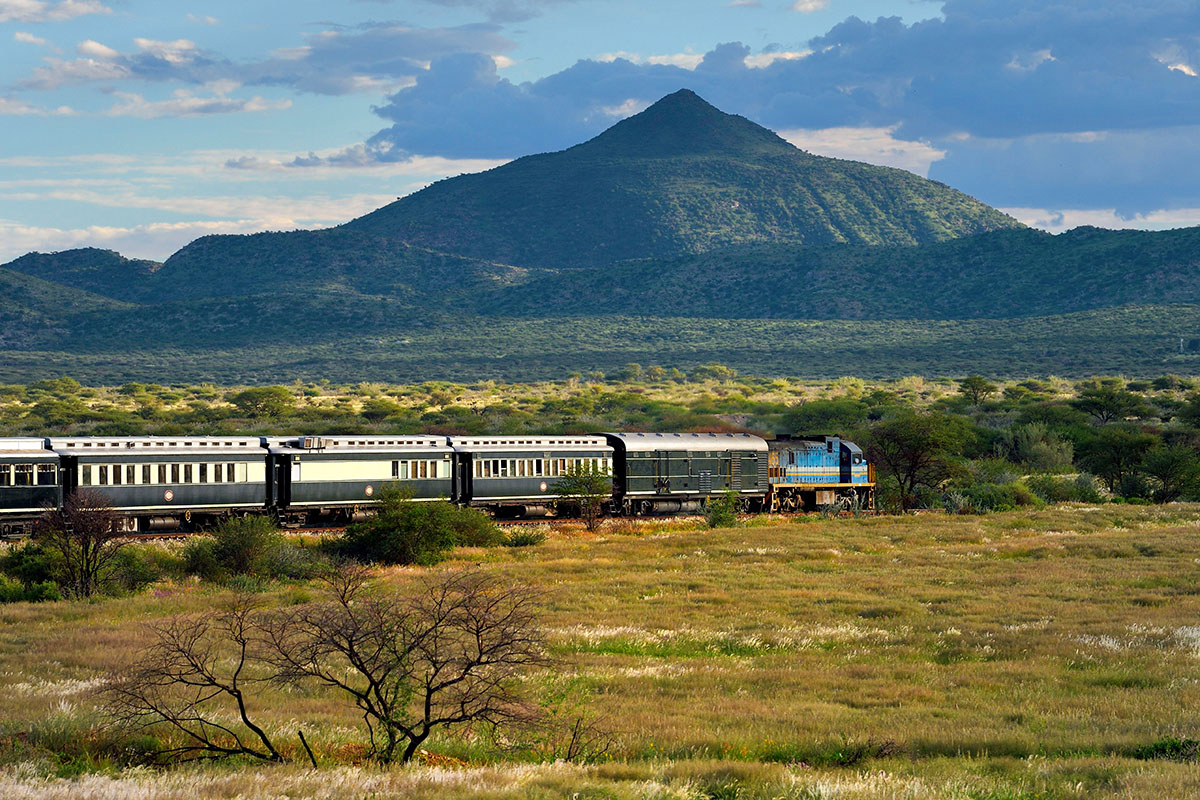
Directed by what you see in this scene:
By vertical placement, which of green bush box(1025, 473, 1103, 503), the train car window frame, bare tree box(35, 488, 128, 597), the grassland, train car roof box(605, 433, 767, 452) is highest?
train car roof box(605, 433, 767, 452)

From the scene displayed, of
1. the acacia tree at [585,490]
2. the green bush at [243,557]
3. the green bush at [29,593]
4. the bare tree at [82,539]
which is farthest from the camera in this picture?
the acacia tree at [585,490]

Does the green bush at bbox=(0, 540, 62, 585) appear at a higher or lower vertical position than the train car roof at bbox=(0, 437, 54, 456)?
lower

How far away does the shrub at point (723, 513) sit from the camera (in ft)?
142

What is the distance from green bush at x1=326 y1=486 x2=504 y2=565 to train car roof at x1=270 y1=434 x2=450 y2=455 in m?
2.37

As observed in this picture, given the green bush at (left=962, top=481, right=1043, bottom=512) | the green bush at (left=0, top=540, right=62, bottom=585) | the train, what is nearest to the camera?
the green bush at (left=0, top=540, right=62, bottom=585)

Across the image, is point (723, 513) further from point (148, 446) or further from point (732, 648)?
point (732, 648)

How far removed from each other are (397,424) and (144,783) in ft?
210

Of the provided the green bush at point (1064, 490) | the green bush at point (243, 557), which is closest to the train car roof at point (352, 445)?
the green bush at point (243, 557)

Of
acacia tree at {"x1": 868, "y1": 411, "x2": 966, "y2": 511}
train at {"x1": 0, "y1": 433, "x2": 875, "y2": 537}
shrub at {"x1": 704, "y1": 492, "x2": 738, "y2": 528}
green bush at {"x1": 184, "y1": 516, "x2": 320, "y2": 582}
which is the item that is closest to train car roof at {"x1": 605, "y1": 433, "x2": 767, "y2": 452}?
train at {"x1": 0, "y1": 433, "x2": 875, "y2": 537}

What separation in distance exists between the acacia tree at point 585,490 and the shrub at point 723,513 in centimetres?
377

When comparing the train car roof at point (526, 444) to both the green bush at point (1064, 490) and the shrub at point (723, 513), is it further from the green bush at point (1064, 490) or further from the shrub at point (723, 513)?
the green bush at point (1064, 490)

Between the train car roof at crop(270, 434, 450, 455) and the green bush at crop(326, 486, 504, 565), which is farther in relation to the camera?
the train car roof at crop(270, 434, 450, 455)

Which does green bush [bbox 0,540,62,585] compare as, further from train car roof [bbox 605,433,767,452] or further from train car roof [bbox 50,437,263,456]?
train car roof [bbox 605,433,767,452]

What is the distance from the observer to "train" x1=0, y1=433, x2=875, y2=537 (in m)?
33.8
